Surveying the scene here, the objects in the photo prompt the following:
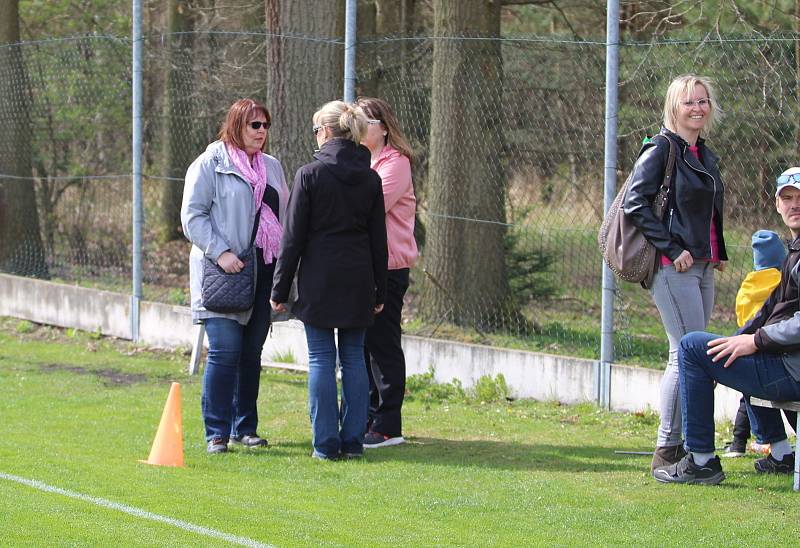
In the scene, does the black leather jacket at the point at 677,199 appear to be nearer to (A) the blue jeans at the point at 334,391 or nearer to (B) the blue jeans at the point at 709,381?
(B) the blue jeans at the point at 709,381

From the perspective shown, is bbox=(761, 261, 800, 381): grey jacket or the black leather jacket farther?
the black leather jacket

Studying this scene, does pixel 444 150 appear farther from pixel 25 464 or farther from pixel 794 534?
pixel 794 534

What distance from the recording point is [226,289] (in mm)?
7668

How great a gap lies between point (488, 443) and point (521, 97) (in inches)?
148

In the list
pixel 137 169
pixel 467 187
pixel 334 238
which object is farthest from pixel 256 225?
pixel 137 169

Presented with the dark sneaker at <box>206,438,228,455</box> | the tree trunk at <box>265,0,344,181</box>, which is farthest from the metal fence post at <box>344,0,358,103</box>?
the dark sneaker at <box>206,438,228,455</box>

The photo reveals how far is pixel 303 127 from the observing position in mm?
11477

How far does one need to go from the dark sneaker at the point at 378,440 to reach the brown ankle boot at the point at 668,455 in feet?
5.86

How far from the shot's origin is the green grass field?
18.9ft

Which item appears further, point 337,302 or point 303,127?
point 303,127

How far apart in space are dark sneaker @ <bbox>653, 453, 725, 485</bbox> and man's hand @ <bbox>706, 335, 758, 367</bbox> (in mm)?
600

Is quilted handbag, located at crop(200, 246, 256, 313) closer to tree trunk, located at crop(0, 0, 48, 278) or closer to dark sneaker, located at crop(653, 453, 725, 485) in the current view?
dark sneaker, located at crop(653, 453, 725, 485)

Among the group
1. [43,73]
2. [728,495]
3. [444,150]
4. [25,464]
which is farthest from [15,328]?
[728,495]

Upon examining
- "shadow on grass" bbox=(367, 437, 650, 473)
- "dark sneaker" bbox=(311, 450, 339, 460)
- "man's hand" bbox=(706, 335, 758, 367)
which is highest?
"man's hand" bbox=(706, 335, 758, 367)
